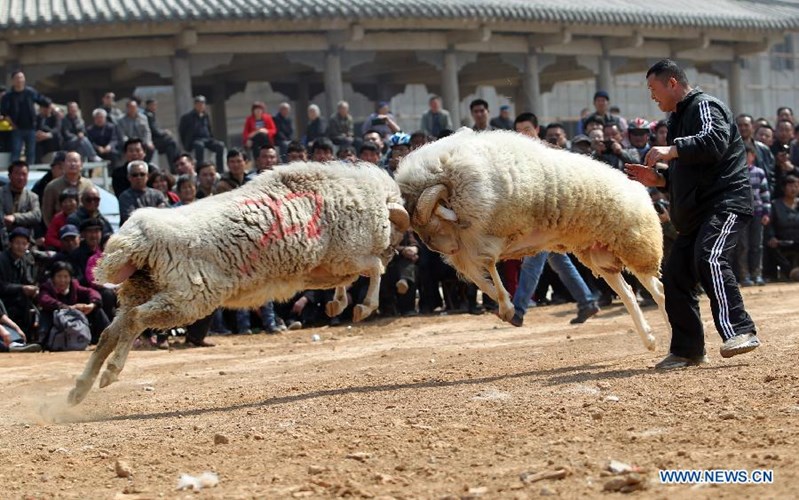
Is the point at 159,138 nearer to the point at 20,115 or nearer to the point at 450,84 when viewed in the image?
the point at 20,115

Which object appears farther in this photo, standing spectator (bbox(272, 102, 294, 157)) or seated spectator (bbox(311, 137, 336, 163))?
standing spectator (bbox(272, 102, 294, 157))

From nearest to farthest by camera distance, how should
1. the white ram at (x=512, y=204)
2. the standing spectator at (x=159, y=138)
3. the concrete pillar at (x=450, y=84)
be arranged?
the white ram at (x=512, y=204), the standing spectator at (x=159, y=138), the concrete pillar at (x=450, y=84)

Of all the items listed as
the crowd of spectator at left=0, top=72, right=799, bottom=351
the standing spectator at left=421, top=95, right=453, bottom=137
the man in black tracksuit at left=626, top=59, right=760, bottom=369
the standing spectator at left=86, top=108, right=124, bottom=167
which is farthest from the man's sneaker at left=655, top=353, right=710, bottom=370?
the standing spectator at left=86, top=108, right=124, bottom=167

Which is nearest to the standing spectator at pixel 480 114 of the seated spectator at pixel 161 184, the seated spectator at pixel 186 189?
the seated spectator at pixel 186 189

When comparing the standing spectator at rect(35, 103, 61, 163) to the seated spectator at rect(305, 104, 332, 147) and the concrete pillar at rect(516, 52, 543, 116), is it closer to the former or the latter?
the seated spectator at rect(305, 104, 332, 147)

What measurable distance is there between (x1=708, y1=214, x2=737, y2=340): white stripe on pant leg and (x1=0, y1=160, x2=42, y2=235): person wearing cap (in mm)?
8223

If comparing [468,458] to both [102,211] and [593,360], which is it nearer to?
[593,360]

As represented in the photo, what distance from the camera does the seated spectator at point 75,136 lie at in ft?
58.5

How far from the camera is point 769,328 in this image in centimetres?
1094

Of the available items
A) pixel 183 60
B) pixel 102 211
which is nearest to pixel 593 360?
pixel 102 211

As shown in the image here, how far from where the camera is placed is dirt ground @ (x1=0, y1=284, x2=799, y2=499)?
19.0ft

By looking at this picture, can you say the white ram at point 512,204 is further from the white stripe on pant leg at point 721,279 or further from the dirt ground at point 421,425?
the white stripe on pant leg at point 721,279

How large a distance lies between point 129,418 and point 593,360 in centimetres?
358

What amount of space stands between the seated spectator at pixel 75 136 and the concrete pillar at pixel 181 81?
2905 millimetres
